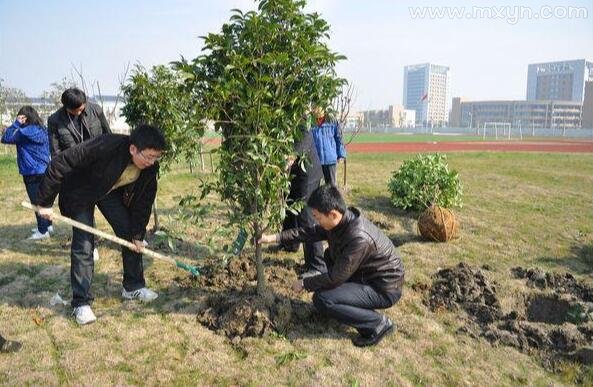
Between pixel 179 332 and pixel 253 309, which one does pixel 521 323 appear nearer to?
pixel 253 309

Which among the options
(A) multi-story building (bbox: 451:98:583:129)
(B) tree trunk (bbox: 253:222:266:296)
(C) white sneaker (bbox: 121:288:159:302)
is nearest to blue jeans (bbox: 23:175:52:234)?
(C) white sneaker (bbox: 121:288:159:302)

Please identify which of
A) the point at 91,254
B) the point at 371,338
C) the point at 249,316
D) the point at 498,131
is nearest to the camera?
the point at 371,338

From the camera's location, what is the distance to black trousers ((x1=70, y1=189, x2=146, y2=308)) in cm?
419

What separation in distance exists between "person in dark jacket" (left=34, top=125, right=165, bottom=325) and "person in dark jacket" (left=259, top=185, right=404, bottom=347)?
1.53 m

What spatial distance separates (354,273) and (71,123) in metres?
3.48

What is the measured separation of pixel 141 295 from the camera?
4.68 metres

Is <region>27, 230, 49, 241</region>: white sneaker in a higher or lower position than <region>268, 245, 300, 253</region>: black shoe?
higher

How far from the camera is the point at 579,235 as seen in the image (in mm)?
7547

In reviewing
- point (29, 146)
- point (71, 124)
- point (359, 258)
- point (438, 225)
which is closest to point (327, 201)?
point (359, 258)

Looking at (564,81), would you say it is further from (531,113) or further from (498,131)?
(498,131)

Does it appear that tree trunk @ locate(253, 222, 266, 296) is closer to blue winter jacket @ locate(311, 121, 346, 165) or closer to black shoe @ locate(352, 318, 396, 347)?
black shoe @ locate(352, 318, 396, 347)

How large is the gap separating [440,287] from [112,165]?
11.7 ft

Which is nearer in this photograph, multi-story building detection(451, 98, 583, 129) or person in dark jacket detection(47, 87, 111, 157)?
person in dark jacket detection(47, 87, 111, 157)

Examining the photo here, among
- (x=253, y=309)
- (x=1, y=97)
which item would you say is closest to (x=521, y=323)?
(x=253, y=309)
